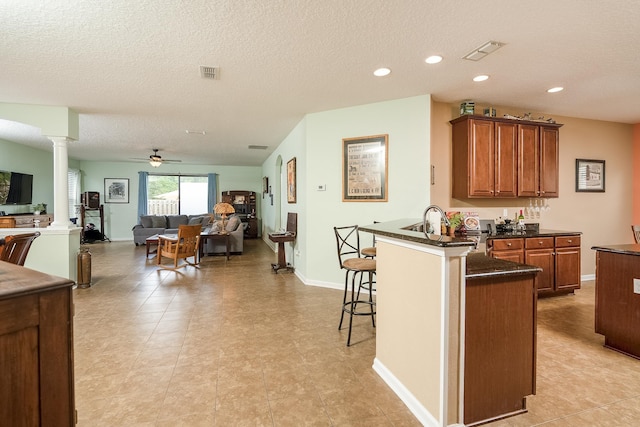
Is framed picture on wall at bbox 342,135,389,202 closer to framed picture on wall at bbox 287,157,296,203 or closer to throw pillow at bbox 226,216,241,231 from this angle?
framed picture on wall at bbox 287,157,296,203

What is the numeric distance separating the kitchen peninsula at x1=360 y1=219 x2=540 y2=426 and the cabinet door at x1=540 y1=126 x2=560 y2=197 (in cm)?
316

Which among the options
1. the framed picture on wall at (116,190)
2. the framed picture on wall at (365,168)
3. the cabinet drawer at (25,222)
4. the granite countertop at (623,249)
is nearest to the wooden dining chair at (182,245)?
the cabinet drawer at (25,222)

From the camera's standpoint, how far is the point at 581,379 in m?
2.13

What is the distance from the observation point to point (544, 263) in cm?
394

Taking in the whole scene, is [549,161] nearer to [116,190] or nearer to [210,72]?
[210,72]

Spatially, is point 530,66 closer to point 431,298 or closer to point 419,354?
point 431,298

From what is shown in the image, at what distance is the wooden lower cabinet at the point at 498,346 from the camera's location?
163 centimetres

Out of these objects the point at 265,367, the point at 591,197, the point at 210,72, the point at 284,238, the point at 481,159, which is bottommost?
the point at 265,367

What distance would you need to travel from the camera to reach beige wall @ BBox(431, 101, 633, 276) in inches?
183

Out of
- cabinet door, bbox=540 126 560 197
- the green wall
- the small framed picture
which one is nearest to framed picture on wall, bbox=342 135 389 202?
cabinet door, bbox=540 126 560 197

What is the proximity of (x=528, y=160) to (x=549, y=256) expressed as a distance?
1.29m

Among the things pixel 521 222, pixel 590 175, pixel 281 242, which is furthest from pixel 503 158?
pixel 281 242

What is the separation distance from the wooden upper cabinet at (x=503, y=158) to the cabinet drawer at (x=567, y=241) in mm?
623

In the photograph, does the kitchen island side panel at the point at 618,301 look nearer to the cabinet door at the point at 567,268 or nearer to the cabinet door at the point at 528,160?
the cabinet door at the point at 567,268
